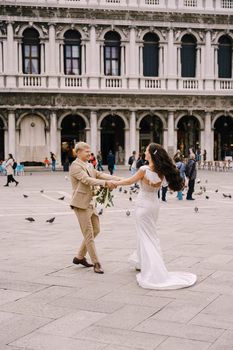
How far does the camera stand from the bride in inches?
302

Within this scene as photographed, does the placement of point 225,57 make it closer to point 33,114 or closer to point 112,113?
point 112,113

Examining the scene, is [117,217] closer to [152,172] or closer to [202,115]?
[152,172]

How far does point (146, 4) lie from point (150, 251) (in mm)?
34497

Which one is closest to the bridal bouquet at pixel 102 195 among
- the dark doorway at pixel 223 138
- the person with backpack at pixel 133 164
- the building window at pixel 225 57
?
the person with backpack at pixel 133 164

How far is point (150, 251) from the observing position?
308 inches

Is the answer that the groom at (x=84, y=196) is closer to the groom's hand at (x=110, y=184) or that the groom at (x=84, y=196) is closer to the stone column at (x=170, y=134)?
the groom's hand at (x=110, y=184)

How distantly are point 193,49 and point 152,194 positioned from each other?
34.6 meters

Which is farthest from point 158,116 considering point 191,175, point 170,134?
point 191,175

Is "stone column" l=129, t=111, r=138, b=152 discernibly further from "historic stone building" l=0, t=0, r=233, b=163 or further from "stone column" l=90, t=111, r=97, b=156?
"stone column" l=90, t=111, r=97, b=156

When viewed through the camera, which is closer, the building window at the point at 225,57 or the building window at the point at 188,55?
the building window at the point at 188,55

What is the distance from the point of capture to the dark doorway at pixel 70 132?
132 ft

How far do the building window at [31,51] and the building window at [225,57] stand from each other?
12244mm

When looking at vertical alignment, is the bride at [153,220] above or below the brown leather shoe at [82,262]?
above

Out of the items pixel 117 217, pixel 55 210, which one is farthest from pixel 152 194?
pixel 55 210
